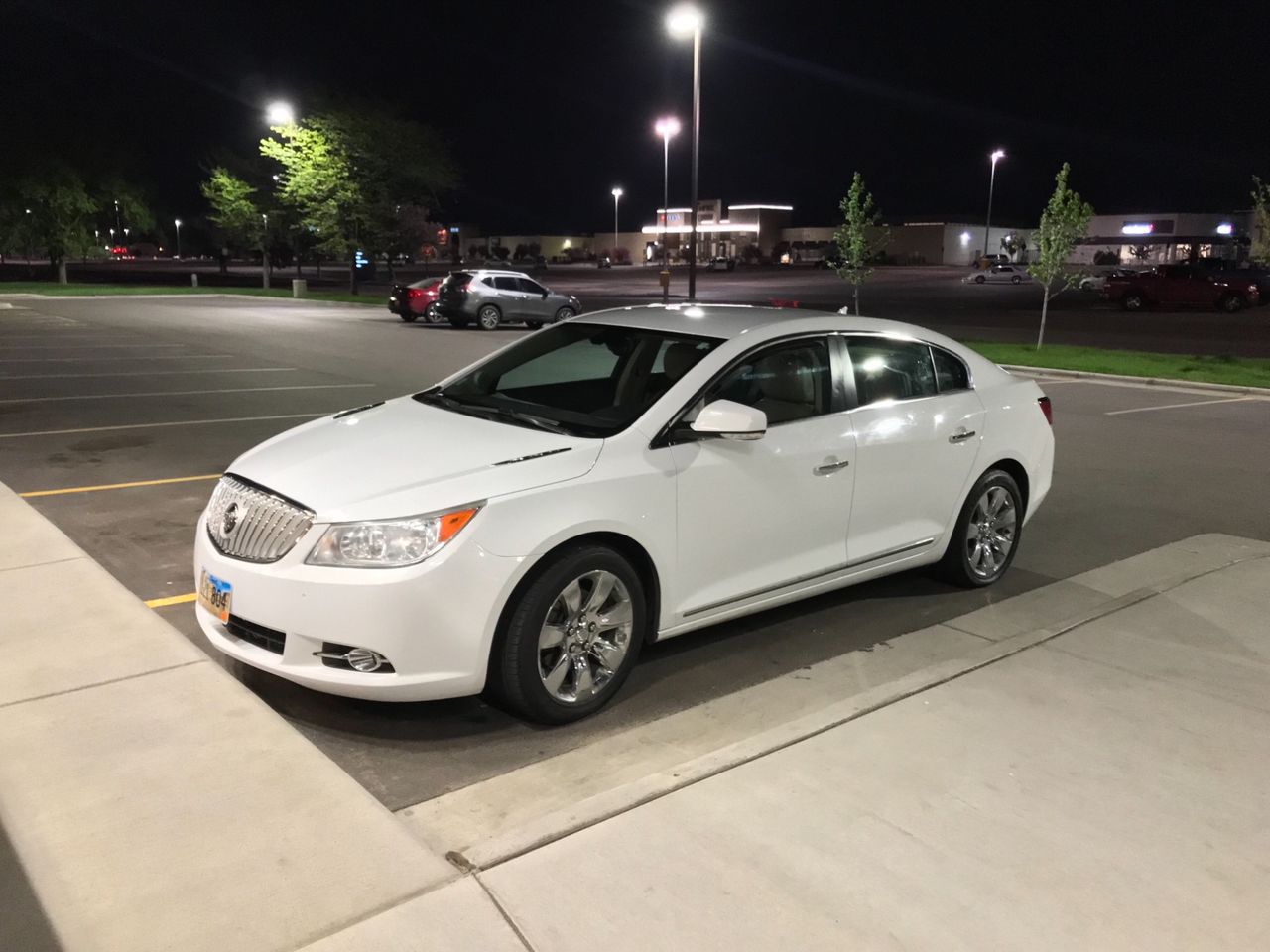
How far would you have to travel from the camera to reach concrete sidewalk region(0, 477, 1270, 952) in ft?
9.55

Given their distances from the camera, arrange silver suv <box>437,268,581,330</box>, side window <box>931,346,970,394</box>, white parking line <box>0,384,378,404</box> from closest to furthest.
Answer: side window <box>931,346,970,394</box>
white parking line <box>0,384,378,404</box>
silver suv <box>437,268,581,330</box>

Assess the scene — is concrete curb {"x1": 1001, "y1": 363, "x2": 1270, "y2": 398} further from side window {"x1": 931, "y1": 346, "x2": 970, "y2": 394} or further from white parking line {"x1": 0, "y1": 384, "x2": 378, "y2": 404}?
side window {"x1": 931, "y1": 346, "x2": 970, "y2": 394}

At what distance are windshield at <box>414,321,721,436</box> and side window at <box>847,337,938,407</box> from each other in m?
0.90

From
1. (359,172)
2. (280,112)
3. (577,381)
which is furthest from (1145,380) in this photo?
(280,112)

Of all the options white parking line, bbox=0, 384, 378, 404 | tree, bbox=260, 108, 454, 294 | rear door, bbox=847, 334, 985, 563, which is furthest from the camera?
tree, bbox=260, 108, 454, 294

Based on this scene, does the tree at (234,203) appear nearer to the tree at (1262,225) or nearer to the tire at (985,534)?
the tree at (1262,225)

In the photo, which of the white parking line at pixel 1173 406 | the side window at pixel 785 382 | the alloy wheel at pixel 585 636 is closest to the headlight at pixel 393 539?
the alloy wheel at pixel 585 636

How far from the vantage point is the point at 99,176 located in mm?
55062

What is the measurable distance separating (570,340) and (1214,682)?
3.48m

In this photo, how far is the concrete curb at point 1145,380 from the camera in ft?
51.5

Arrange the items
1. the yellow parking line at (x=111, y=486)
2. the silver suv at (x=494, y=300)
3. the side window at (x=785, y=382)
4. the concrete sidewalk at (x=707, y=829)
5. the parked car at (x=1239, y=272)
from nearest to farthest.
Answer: the concrete sidewalk at (x=707, y=829) < the side window at (x=785, y=382) < the yellow parking line at (x=111, y=486) < the silver suv at (x=494, y=300) < the parked car at (x=1239, y=272)

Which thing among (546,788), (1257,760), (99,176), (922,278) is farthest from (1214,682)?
(922,278)

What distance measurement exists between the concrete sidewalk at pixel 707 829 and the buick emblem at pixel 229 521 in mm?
639

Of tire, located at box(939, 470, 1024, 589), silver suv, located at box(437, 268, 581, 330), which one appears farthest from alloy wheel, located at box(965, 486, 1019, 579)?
silver suv, located at box(437, 268, 581, 330)
